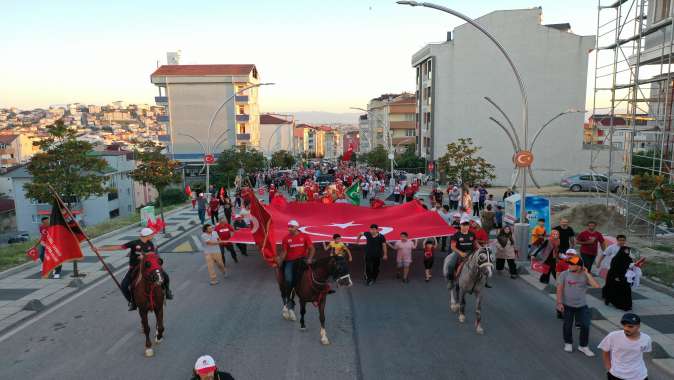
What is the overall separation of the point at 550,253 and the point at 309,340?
7.05m

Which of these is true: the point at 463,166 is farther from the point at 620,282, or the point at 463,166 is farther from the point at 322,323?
the point at 322,323

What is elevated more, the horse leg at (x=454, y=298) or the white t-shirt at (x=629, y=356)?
the white t-shirt at (x=629, y=356)

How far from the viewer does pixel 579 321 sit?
27.7 ft

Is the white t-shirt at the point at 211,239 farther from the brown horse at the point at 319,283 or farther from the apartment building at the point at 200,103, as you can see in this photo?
the apartment building at the point at 200,103

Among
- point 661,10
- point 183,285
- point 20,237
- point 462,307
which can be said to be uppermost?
point 661,10

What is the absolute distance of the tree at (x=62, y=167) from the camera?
14.6 meters

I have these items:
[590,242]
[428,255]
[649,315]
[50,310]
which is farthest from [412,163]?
[50,310]

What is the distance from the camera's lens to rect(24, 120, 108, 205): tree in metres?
14.6

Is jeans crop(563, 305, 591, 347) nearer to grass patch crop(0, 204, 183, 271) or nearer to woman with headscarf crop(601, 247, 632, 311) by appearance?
woman with headscarf crop(601, 247, 632, 311)

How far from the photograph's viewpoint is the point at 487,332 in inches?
378

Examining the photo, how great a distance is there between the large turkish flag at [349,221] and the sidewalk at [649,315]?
369cm

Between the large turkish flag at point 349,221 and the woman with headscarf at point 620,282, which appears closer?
the woman with headscarf at point 620,282

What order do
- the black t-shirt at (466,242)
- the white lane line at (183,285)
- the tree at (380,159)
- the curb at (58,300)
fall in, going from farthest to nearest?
the tree at (380,159)
the white lane line at (183,285)
the black t-shirt at (466,242)
the curb at (58,300)

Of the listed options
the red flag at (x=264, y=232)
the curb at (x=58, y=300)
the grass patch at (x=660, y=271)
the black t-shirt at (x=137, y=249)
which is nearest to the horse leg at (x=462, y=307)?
the red flag at (x=264, y=232)
